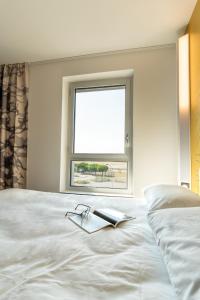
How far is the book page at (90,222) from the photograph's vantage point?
1.09 m

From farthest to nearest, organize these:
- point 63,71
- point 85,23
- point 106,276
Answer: point 63,71, point 85,23, point 106,276

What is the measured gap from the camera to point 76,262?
75 cm

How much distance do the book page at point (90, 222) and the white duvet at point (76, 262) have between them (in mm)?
39

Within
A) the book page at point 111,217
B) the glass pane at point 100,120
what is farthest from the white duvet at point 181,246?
the glass pane at point 100,120

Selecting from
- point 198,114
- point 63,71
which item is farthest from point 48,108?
point 198,114

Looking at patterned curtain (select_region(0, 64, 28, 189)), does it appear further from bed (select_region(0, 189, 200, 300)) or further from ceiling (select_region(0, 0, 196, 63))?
bed (select_region(0, 189, 200, 300))

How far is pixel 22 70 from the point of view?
279cm

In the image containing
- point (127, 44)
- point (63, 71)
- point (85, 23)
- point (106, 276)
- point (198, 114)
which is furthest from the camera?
point (63, 71)

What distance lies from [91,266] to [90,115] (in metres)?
2.28

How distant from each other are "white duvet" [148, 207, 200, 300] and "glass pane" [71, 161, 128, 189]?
164cm

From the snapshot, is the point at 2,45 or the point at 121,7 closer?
the point at 121,7

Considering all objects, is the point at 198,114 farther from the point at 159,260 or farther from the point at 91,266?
the point at 91,266

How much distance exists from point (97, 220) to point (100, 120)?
1.77 m

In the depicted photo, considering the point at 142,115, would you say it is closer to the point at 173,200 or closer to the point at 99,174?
the point at 99,174
